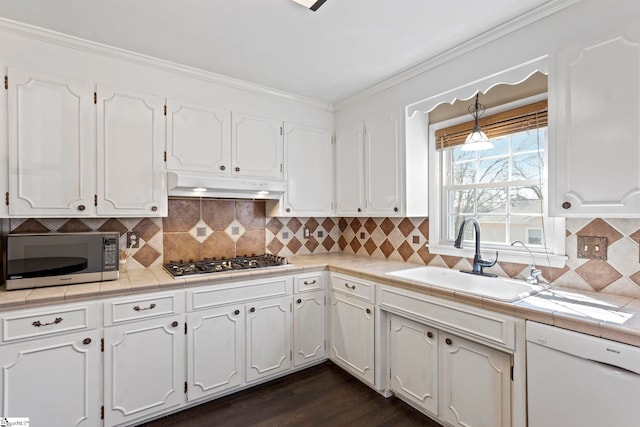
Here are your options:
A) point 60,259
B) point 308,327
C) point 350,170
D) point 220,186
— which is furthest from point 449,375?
point 60,259

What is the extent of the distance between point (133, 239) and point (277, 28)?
70.8 inches

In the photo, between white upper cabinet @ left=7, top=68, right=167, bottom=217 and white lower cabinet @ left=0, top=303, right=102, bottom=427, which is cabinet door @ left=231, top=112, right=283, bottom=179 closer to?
white upper cabinet @ left=7, top=68, right=167, bottom=217

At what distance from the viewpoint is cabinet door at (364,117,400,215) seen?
8.49 ft

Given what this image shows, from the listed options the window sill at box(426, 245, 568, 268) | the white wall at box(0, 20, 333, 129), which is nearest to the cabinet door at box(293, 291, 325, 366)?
the window sill at box(426, 245, 568, 268)

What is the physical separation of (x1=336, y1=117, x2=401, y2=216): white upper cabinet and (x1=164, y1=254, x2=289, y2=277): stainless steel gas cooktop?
0.86 metres

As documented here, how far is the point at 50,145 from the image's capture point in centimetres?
193

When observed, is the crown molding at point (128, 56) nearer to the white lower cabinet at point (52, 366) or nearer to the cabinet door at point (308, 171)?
the cabinet door at point (308, 171)

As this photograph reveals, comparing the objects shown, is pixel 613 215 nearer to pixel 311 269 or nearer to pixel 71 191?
pixel 311 269

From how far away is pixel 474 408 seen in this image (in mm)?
1750

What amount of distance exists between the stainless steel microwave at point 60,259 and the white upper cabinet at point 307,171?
1327 mm

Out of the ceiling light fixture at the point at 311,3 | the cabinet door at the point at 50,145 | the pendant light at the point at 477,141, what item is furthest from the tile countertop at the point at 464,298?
the ceiling light fixture at the point at 311,3

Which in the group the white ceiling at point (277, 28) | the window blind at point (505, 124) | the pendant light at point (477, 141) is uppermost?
the white ceiling at point (277, 28)

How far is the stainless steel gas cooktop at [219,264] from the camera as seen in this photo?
87.9 inches

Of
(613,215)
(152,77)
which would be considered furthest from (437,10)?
(152,77)
